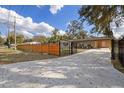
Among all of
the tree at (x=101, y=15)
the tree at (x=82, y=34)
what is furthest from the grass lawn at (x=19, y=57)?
the tree at (x=82, y=34)

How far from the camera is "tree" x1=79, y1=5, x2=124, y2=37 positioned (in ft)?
27.7

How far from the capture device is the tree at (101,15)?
8.43m

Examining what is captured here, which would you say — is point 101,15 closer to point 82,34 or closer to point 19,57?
point 19,57

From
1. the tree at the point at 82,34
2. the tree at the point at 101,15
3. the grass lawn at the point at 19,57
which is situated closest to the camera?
the tree at the point at 101,15

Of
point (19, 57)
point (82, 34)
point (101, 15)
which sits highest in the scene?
point (82, 34)

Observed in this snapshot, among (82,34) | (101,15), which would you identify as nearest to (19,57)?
(101,15)

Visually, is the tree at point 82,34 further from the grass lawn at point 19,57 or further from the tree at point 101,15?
the tree at point 101,15

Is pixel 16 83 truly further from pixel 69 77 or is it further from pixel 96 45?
pixel 96 45

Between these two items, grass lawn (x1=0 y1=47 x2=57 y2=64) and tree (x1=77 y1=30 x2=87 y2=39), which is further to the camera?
tree (x1=77 y1=30 x2=87 y2=39)

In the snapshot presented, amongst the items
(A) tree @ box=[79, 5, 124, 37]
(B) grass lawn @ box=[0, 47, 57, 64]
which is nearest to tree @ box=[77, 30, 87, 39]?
(B) grass lawn @ box=[0, 47, 57, 64]

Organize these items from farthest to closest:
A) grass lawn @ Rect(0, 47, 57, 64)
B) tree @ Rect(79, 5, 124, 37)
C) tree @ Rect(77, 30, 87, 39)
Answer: tree @ Rect(77, 30, 87, 39) < grass lawn @ Rect(0, 47, 57, 64) < tree @ Rect(79, 5, 124, 37)

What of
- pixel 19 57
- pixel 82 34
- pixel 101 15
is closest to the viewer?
pixel 101 15

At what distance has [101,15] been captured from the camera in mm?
9016

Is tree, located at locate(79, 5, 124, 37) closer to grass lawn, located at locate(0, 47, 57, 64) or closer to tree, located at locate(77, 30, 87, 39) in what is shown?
grass lawn, located at locate(0, 47, 57, 64)
